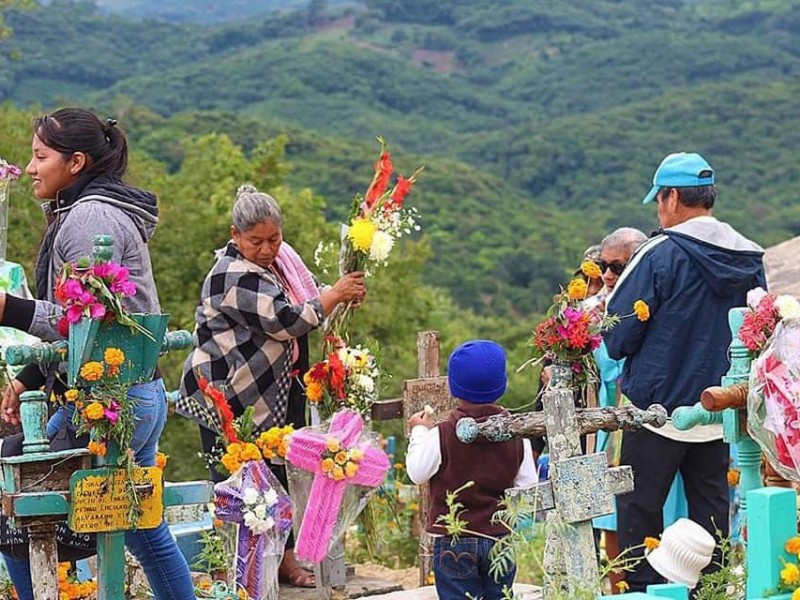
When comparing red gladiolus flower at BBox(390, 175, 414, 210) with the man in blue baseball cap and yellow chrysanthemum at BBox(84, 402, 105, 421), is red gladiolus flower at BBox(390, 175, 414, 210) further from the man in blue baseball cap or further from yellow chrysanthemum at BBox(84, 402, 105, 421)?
yellow chrysanthemum at BBox(84, 402, 105, 421)

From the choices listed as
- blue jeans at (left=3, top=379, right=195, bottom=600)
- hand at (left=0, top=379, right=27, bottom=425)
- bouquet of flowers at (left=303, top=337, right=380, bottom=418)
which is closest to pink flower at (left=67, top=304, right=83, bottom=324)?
blue jeans at (left=3, top=379, right=195, bottom=600)

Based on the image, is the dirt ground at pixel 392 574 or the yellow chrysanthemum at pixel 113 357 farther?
the dirt ground at pixel 392 574

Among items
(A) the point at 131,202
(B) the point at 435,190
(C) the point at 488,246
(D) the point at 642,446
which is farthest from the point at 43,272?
(B) the point at 435,190

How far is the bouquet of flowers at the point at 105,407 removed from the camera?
384cm

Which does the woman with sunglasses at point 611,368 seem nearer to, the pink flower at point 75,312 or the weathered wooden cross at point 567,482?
the weathered wooden cross at point 567,482

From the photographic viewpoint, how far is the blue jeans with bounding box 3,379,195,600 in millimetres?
4090

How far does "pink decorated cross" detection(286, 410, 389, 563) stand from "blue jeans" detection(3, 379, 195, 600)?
109 cm

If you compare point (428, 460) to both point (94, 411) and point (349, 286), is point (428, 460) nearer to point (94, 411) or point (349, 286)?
point (94, 411)

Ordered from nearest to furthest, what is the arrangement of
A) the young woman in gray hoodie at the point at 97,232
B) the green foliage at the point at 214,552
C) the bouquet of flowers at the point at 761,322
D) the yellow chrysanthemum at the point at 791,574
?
the yellow chrysanthemum at the point at 791,574
the bouquet of flowers at the point at 761,322
the young woman in gray hoodie at the point at 97,232
the green foliage at the point at 214,552

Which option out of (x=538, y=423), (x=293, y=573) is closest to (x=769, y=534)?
(x=538, y=423)

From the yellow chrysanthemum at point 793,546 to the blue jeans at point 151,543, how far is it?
1748 mm

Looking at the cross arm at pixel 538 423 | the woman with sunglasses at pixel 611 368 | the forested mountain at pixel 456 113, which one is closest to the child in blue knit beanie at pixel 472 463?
the cross arm at pixel 538 423

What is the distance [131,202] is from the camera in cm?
425

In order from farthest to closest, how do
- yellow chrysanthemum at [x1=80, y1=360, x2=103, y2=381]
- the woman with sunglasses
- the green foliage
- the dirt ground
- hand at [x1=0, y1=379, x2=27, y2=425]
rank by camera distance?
the dirt ground → the woman with sunglasses → the green foliage → hand at [x1=0, y1=379, x2=27, y2=425] → yellow chrysanthemum at [x1=80, y1=360, x2=103, y2=381]
